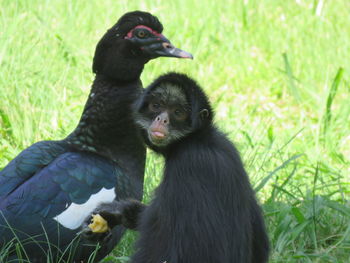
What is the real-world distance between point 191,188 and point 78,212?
842mm

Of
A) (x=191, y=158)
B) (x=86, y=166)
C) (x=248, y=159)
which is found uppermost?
(x=191, y=158)

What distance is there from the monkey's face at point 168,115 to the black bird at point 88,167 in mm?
620

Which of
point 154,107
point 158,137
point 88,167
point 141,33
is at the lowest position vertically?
point 88,167

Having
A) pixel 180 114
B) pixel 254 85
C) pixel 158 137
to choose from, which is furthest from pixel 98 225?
pixel 254 85

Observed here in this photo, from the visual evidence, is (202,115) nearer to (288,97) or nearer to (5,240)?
(5,240)

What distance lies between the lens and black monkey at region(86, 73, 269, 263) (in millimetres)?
2977

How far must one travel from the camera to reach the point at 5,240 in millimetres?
3459

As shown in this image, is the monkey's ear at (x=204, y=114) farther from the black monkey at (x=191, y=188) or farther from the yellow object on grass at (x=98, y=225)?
the yellow object on grass at (x=98, y=225)

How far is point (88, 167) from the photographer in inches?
147

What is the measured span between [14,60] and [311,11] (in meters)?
3.55

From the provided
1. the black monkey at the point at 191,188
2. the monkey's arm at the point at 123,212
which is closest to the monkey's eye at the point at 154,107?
the black monkey at the point at 191,188

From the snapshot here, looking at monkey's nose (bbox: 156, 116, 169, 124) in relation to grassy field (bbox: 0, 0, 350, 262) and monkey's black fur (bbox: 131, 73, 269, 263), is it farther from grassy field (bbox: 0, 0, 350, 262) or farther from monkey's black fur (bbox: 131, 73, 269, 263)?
grassy field (bbox: 0, 0, 350, 262)

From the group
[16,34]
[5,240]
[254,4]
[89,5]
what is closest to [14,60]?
[16,34]

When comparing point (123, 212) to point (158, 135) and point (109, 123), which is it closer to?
point (158, 135)
